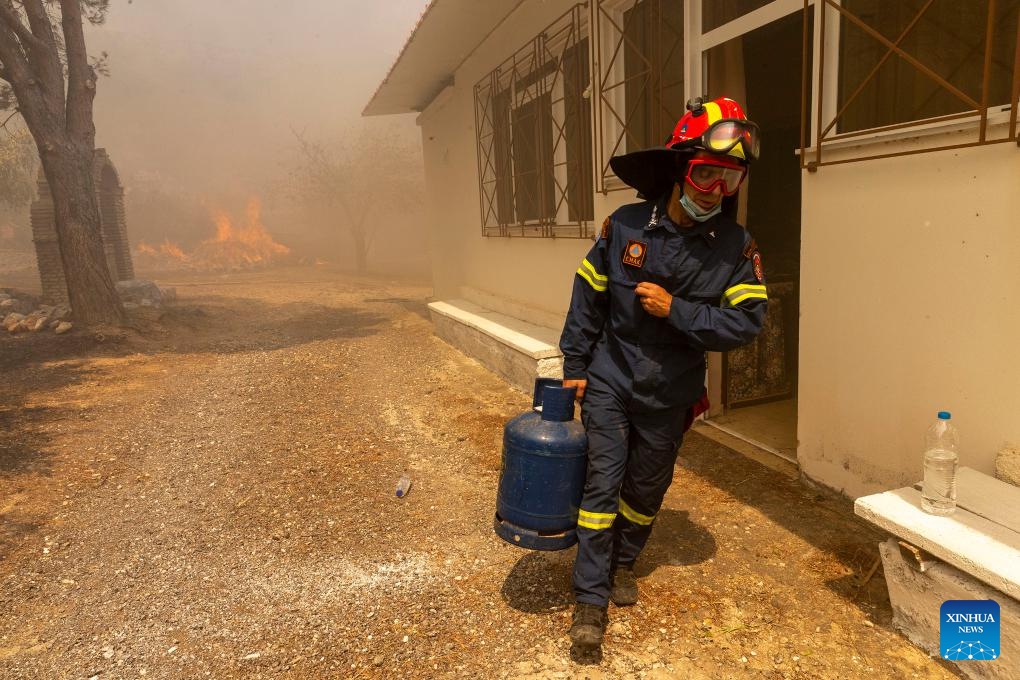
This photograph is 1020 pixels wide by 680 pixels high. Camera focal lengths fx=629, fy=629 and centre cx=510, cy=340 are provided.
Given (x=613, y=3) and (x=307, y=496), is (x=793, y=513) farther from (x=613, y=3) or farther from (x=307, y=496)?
(x=613, y=3)

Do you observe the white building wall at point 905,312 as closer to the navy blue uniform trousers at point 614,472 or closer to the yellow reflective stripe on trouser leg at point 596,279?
the navy blue uniform trousers at point 614,472

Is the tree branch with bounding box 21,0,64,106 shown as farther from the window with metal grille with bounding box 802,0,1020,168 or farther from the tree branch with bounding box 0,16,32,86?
the window with metal grille with bounding box 802,0,1020,168

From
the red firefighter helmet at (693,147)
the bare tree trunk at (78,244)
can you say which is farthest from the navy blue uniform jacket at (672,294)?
the bare tree trunk at (78,244)

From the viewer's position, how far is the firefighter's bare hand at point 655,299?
7.76 ft

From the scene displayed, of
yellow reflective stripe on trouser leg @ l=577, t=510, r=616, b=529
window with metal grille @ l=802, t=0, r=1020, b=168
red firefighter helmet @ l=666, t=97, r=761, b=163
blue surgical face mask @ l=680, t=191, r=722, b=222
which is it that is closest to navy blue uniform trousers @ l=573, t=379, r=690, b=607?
yellow reflective stripe on trouser leg @ l=577, t=510, r=616, b=529

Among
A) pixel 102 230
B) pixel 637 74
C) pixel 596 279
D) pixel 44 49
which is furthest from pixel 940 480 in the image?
pixel 102 230

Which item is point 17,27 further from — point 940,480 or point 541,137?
point 940,480

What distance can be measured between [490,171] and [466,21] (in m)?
1.99

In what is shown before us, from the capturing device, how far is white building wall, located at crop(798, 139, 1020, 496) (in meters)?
2.57

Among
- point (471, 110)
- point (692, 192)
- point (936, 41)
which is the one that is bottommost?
point (692, 192)

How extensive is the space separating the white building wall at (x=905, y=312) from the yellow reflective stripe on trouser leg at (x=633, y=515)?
4.55ft

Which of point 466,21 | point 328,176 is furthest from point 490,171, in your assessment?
point 328,176

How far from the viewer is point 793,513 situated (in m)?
3.51

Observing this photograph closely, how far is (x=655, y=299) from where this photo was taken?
2.37 m
